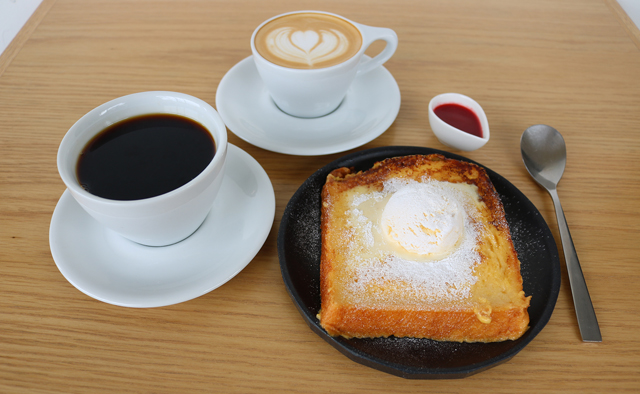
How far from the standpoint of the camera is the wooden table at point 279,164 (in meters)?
0.76

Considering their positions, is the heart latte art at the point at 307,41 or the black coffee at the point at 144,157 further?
the heart latte art at the point at 307,41

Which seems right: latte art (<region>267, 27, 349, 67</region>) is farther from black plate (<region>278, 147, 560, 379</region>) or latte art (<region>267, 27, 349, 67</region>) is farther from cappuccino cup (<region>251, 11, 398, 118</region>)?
black plate (<region>278, 147, 560, 379</region>)

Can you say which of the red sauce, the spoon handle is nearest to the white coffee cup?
the red sauce

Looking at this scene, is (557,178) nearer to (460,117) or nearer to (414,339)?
(460,117)

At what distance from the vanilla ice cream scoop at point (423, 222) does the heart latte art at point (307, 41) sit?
0.46 m

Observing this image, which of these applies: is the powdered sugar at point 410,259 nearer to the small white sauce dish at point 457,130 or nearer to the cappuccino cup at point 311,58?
the small white sauce dish at point 457,130

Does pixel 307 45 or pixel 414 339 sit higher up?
pixel 307 45

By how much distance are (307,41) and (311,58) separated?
3.1 inches

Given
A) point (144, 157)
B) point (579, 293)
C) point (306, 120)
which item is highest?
point (144, 157)

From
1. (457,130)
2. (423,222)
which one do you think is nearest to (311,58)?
(457,130)

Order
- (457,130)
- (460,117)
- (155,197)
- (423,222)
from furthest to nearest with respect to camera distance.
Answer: (460,117), (457,130), (423,222), (155,197)

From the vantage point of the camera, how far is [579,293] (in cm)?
87

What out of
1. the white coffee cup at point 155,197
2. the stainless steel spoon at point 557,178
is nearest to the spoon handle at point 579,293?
the stainless steel spoon at point 557,178

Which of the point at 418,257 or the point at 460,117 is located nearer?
the point at 418,257
